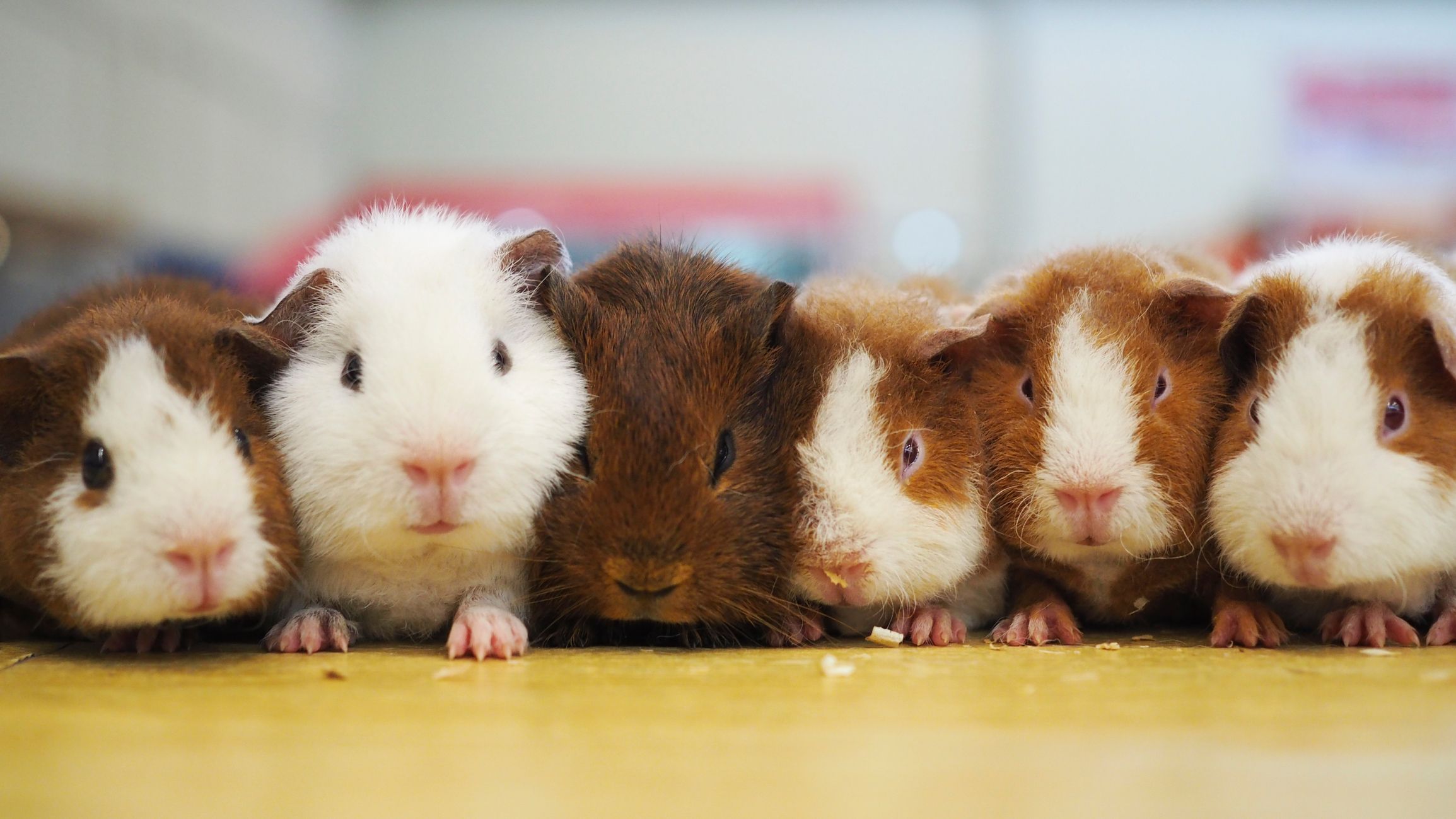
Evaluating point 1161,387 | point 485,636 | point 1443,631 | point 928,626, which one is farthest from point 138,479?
point 1443,631

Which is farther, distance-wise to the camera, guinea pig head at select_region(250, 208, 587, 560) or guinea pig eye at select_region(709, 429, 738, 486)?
guinea pig eye at select_region(709, 429, 738, 486)

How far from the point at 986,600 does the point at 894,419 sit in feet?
1.78

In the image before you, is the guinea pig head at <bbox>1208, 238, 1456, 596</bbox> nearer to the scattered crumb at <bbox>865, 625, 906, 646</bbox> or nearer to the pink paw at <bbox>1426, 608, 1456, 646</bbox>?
the pink paw at <bbox>1426, 608, 1456, 646</bbox>

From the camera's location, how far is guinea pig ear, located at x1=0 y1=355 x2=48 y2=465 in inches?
76.9

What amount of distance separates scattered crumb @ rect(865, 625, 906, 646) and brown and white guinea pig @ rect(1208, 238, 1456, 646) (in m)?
0.72

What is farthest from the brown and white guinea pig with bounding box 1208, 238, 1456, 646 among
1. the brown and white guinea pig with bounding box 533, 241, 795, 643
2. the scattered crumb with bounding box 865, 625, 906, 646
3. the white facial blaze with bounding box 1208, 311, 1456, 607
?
the brown and white guinea pig with bounding box 533, 241, 795, 643

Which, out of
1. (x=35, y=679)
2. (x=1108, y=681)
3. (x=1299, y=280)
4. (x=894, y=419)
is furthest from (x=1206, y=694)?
(x=35, y=679)

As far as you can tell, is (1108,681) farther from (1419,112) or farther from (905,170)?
(1419,112)

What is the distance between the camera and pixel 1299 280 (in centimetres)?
225

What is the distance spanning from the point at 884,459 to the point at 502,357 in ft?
2.80

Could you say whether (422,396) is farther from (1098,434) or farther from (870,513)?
(1098,434)

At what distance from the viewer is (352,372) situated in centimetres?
211

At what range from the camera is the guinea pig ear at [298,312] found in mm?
2166

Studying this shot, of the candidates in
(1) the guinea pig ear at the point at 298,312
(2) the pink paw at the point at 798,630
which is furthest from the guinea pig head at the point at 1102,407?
(1) the guinea pig ear at the point at 298,312
